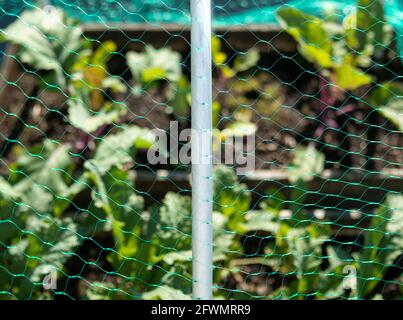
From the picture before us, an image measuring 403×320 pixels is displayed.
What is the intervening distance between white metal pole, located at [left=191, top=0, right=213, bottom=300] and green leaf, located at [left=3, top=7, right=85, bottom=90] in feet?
2.58

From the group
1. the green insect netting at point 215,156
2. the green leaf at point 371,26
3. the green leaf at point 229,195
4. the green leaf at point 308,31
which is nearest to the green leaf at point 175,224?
the green insect netting at point 215,156

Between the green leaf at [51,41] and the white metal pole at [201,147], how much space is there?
31.0 inches

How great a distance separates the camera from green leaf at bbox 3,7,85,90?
2502 mm

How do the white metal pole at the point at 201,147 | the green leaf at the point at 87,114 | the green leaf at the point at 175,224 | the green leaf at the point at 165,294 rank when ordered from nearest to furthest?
the white metal pole at the point at 201,147
the green leaf at the point at 165,294
the green leaf at the point at 175,224
the green leaf at the point at 87,114

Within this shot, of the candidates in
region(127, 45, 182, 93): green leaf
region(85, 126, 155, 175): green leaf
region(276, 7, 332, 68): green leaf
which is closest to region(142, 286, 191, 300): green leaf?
region(85, 126, 155, 175): green leaf

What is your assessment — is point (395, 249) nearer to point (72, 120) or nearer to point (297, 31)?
point (297, 31)

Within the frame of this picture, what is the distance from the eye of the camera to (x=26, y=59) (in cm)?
250

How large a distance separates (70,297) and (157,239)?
0.37m

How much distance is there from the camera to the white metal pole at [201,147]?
185 centimetres

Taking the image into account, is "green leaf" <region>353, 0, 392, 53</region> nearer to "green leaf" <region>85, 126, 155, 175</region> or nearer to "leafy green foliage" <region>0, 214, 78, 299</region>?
"green leaf" <region>85, 126, 155, 175</region>

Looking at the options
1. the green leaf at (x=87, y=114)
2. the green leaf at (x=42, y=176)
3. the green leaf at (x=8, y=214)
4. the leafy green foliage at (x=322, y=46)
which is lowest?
the green leaf at (x=8, y=214)

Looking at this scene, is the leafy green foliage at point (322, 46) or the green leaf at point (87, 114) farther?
the leafy green foliage at point (322, 46)

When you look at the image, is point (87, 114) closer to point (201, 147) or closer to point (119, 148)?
A: point (119, 148)

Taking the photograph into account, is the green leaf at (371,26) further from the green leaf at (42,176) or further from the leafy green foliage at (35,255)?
the leafy green foliage at (35,255)
